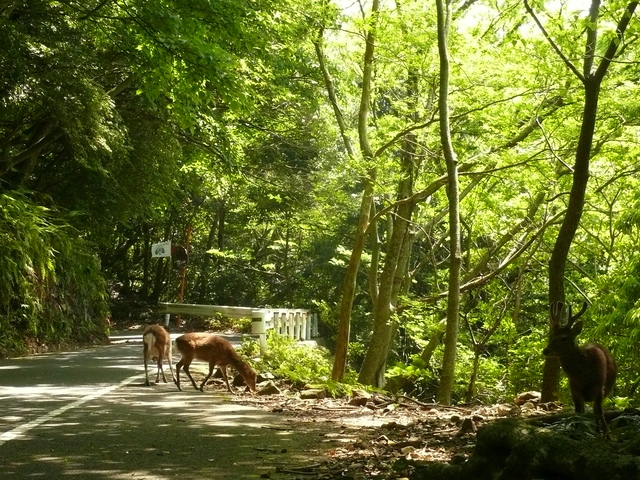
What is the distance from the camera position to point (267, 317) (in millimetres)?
22078

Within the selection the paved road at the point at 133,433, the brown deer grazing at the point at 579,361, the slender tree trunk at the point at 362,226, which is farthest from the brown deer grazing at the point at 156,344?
the brown deer grazing at the point at 579,361

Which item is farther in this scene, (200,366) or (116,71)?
(116,71)

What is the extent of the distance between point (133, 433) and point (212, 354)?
5218 millimetres

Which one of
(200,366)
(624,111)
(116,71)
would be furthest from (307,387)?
(116,71)

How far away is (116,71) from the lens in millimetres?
22516

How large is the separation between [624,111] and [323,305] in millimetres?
17833

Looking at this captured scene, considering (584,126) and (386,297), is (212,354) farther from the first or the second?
(584,126)

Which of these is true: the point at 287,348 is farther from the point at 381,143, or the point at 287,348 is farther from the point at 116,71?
the point at 116,71

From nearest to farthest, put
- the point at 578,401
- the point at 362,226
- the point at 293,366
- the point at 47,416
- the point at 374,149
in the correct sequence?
1. the point at 578,401
2. the point at 47,416
3. the point at 293,366
4. the point at 362,226
5. the point at 374,149

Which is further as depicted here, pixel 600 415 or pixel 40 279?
pixel 40 279

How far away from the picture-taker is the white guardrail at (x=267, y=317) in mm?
20891

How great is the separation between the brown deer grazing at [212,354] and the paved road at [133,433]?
0.51 metres

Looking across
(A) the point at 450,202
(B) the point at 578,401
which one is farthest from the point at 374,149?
(B) the point at 578,401

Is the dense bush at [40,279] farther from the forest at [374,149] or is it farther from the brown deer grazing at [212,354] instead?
the brown deer grazing at [212,354]
